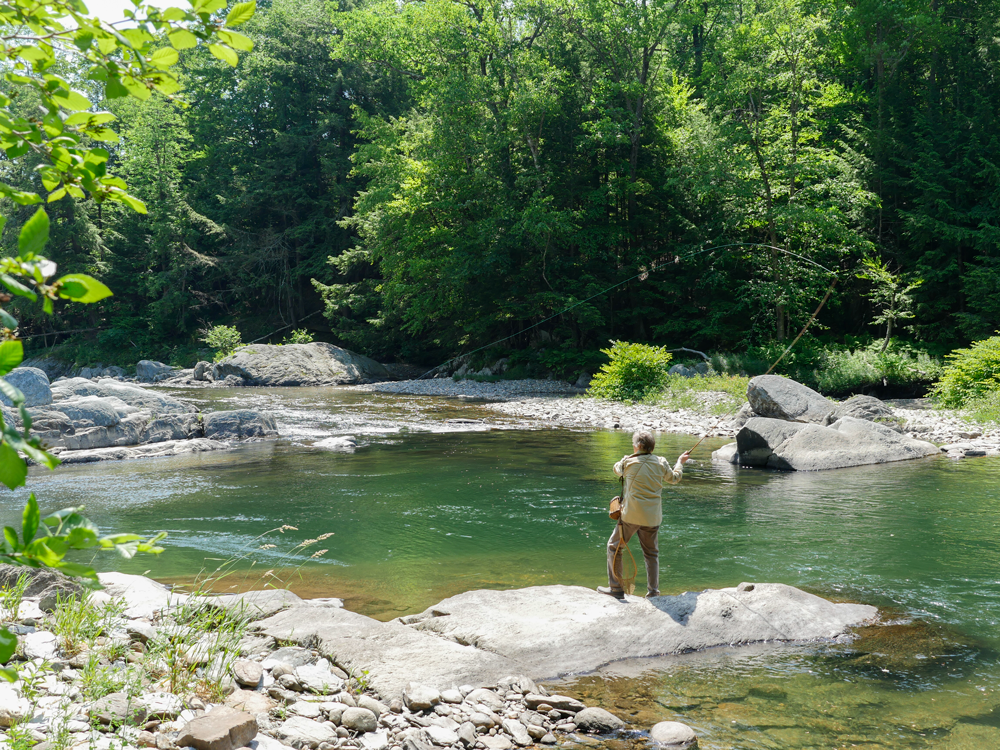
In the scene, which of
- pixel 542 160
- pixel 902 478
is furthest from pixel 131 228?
pixel 902 478

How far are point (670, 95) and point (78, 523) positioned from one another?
29.3 metres

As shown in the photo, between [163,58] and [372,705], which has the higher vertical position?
[163,58]

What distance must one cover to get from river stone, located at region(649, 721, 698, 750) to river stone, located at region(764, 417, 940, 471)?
8.63 meters

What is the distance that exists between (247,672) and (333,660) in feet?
1.91

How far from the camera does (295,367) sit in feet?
99.5

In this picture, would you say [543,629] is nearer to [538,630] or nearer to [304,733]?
[538,630]

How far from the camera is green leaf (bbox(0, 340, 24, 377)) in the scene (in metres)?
1.25

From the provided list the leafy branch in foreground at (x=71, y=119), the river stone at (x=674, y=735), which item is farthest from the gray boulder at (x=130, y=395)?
the leafy branch in foreground at (x=71, y=119)

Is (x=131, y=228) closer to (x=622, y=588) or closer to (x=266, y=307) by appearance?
(x=266, y=307)

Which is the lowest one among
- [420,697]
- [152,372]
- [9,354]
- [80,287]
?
[420,697]

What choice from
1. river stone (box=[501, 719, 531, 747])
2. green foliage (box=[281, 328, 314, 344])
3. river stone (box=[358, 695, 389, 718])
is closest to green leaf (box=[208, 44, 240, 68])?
river stone (box=[358, 695, 389, 718])

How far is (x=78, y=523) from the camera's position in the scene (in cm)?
137

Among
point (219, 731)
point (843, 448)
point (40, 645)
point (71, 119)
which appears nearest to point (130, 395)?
point (40, 645)

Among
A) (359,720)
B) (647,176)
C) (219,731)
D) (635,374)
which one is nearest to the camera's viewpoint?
(219,731)
